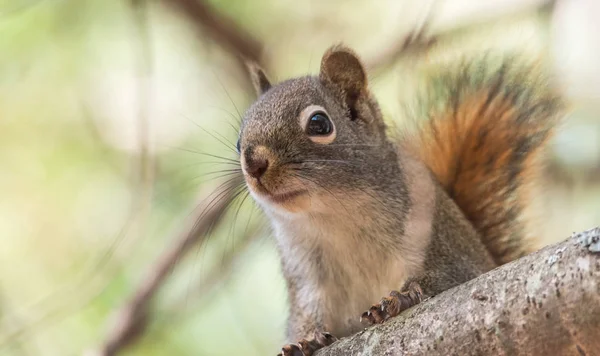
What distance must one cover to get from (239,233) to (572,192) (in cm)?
142

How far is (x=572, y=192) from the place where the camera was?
10.1 feet

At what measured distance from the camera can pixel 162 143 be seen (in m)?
3.49

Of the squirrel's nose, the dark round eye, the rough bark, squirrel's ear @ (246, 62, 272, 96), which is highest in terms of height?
squirrel's ear @ (246, 62, 272, 96)

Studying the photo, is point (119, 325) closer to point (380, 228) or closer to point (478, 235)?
point (380, 228)

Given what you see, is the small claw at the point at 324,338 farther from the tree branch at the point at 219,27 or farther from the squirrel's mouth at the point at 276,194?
the tree branch at the point at 219,27

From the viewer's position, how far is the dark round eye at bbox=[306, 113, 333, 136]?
2385 millimetres

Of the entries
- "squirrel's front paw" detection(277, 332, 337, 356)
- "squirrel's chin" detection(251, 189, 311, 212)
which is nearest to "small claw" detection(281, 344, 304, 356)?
"squirrel's front paw" detection(277, 332, 337, 356)

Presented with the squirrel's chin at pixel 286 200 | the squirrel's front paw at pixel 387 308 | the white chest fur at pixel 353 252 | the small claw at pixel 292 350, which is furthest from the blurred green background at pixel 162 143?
the squirrel's front paw at pixel 387 308

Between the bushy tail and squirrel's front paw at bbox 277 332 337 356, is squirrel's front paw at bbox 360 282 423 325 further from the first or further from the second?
the bushy tail

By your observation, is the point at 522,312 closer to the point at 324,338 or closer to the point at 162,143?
the point at 324,338

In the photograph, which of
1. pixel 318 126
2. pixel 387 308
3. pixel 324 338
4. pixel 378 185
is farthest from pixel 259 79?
pixel 387 308

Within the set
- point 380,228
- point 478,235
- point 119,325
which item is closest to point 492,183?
point 478,235

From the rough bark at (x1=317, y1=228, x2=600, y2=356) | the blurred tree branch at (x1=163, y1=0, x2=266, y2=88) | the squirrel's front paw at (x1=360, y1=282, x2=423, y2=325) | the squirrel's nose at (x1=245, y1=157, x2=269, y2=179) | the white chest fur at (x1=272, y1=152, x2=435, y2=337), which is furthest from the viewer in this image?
Answer: the blurred tree branch at (x1=163, y1=0, x2=266, y2=88)

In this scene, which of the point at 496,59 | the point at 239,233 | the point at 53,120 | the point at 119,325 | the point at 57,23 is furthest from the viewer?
the point at 53,120
